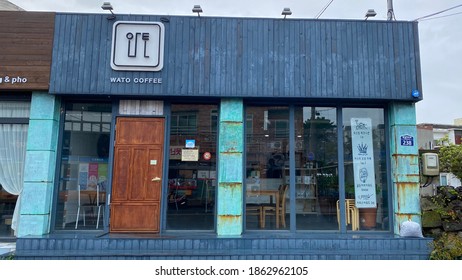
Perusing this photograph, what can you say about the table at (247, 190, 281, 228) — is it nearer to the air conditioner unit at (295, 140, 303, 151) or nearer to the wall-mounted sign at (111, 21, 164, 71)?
the air conditioner unit at (295, 140, 303, 151)

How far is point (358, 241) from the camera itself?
5.79 m

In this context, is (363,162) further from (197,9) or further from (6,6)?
(6,6)

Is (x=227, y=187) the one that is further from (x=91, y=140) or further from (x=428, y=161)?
(x=428, y=161)

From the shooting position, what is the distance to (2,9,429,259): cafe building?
248 inches

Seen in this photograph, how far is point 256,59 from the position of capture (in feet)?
21.1

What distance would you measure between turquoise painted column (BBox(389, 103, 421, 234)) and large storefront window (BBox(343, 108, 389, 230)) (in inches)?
9.0

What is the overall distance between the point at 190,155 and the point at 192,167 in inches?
9.5

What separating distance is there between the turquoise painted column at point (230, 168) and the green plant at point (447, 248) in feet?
11.3

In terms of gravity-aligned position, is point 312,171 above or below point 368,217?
above

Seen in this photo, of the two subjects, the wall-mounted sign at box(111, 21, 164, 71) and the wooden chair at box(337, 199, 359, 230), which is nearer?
the wall-mounted sign at box(111, 21, 164, 71)

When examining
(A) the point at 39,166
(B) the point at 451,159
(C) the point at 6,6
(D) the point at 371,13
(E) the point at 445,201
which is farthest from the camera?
(C) the point at 6,6

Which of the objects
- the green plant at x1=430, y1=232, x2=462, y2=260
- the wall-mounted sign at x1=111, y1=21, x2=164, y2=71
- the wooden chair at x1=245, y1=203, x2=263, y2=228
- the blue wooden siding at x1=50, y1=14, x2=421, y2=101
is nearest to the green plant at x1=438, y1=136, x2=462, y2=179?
the green plant at x1=430, y1=232, x2=462, y2=260

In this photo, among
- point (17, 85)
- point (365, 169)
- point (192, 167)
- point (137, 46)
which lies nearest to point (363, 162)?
point (365, 169)

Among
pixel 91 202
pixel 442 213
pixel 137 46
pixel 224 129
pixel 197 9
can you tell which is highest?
pixel 197 9
